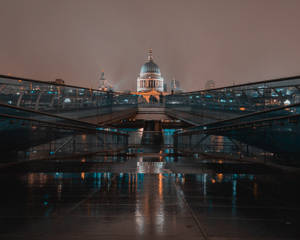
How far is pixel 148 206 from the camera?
16.3ft

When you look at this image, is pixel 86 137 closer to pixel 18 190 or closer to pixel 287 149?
pixel 18 190

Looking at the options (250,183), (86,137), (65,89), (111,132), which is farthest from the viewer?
(111,132)

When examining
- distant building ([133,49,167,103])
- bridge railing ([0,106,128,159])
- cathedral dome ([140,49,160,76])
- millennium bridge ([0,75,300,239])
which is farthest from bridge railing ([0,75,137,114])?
cathedral dome ([140,49,160,76])

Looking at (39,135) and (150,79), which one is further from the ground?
(150,79)

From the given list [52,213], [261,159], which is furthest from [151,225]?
[261,159]

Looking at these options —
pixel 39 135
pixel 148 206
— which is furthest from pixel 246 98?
pixel 148 206

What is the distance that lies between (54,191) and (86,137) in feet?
21.1

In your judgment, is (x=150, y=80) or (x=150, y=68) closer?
(x=150, y=80)

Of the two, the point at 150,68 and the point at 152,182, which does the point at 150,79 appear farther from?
the point at 152,182

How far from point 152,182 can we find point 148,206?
2566 mm

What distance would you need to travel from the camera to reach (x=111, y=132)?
696 inches

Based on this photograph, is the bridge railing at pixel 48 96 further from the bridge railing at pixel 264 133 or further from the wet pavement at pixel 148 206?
the bridge railing at pixel 264 133

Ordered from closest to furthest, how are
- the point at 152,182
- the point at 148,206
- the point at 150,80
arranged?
1. the point at 148,206
2. the point at 152,182
3. the point at 150,80

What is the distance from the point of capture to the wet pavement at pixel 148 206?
12.0ft
